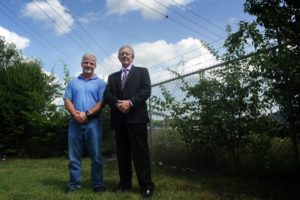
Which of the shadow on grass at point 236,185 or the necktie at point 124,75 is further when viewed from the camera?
the necktie at point 124,75

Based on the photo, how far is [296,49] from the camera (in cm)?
524

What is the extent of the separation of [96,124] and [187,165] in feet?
10.4

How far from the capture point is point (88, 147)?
5852mm

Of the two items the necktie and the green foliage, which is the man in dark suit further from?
the green foliage

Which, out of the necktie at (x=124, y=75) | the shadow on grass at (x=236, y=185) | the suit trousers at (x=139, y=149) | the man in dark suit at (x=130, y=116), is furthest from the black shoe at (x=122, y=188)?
the necktie at (x=124, y=75)

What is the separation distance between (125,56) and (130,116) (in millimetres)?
790

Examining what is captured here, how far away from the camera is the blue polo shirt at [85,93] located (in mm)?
5930

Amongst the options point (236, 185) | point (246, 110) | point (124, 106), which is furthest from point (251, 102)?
point (124, 106)

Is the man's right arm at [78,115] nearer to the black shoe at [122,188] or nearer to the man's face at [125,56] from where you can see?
the man's face at [125,56]

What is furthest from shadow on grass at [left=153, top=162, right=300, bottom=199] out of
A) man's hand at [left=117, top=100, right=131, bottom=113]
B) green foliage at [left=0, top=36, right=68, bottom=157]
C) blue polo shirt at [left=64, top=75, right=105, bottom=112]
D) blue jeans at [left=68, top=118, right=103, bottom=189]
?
green foliage at [left=0, top=36, right=68, bottom=157]

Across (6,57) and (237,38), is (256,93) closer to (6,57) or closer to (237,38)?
(237,38)

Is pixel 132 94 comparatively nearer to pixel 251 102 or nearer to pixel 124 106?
pixel 124 106

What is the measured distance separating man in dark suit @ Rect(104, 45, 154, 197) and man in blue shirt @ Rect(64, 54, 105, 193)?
0.77ft

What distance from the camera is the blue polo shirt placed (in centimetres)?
593
